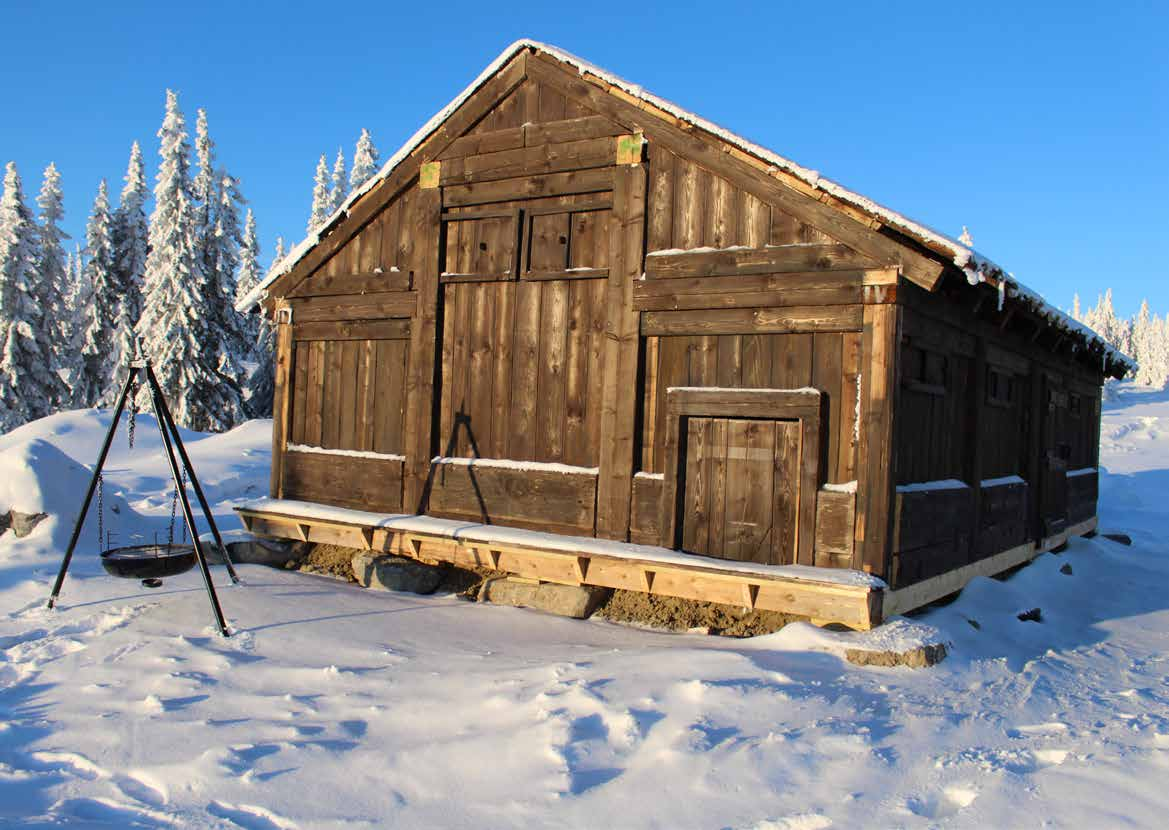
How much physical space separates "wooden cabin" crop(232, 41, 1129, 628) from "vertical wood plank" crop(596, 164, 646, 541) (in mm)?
24

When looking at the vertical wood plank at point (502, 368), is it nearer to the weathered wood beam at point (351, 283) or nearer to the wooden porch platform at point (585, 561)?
the wooden porch platform at point (585, 561)

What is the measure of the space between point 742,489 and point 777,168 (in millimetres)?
2997

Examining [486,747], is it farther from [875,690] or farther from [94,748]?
[875,690]

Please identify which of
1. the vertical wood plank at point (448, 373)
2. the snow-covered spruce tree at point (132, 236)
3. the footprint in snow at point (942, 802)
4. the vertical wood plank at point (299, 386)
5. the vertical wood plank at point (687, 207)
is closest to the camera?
the footprint in snow at point (942, 802)

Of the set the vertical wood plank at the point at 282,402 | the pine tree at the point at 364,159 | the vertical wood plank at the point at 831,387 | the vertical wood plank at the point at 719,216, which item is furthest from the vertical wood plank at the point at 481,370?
the pine tree at the point at 364,159

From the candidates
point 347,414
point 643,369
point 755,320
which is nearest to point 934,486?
point 755,320

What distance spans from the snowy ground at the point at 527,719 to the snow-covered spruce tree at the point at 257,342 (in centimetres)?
1805

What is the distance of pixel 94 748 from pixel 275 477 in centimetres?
686

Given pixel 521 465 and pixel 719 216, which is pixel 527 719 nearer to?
pixel 521 465

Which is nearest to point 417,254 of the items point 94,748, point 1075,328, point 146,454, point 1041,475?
point 94,748

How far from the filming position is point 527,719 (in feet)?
17.0

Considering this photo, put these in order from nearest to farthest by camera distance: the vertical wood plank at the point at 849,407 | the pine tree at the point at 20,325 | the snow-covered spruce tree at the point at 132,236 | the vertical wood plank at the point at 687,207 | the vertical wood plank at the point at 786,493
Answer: the vertical wood plank at the point at 849,407 → the vertical wood plank at the point at 786,493 → the vertical wood plank at the point at 687,207 → the pine tree at the point at 20,325 → the snow-covered spruce tree at the point at 132,236

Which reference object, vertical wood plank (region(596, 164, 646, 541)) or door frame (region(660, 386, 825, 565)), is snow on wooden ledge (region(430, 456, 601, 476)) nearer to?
vertical wood plank (region(596, 164, 646, 541))

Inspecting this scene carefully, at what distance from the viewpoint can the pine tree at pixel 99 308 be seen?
3759 centimetres
